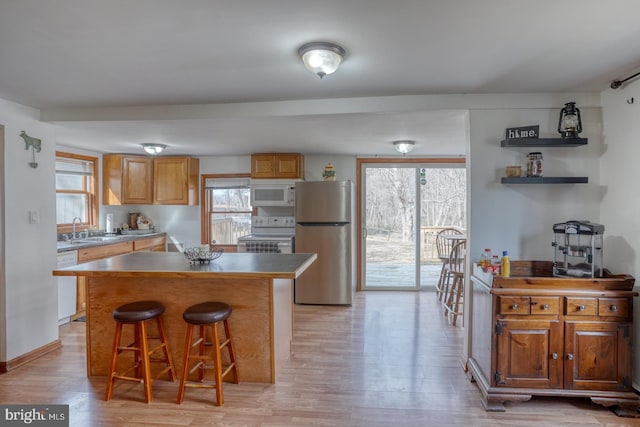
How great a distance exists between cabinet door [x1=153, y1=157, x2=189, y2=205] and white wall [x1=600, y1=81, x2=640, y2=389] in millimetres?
4816

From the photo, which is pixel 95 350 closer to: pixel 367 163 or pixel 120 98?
pixel 120 98

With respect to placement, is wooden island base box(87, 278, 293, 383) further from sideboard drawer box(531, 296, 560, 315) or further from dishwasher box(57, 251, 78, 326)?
sideboard drawer box(531, 296, 560, 315)

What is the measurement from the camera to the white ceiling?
1.58 m

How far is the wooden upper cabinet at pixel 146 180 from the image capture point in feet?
16.9

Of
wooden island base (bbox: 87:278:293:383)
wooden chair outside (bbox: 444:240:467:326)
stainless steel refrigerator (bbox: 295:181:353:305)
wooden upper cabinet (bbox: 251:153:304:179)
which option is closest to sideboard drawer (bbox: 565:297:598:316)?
wooden chair outside (bbox: 444:240:467:326)

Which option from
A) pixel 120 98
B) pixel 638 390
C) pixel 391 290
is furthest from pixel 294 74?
pixel 391 290

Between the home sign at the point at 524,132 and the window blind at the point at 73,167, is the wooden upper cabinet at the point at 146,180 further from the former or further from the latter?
the home sign at the point at 524,132

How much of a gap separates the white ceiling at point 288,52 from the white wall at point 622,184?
7.4 inches

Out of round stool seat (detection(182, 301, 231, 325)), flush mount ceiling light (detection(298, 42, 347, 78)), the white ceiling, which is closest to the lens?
the white ceiling

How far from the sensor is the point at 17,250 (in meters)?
2.93

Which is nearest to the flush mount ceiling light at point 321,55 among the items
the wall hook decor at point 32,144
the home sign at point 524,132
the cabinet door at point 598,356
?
the home sign at point 524,132

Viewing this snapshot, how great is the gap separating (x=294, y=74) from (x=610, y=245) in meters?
2.52

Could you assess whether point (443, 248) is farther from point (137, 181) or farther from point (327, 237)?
point (137, 181)

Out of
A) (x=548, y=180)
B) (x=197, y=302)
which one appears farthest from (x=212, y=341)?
(x=548, y=180)
